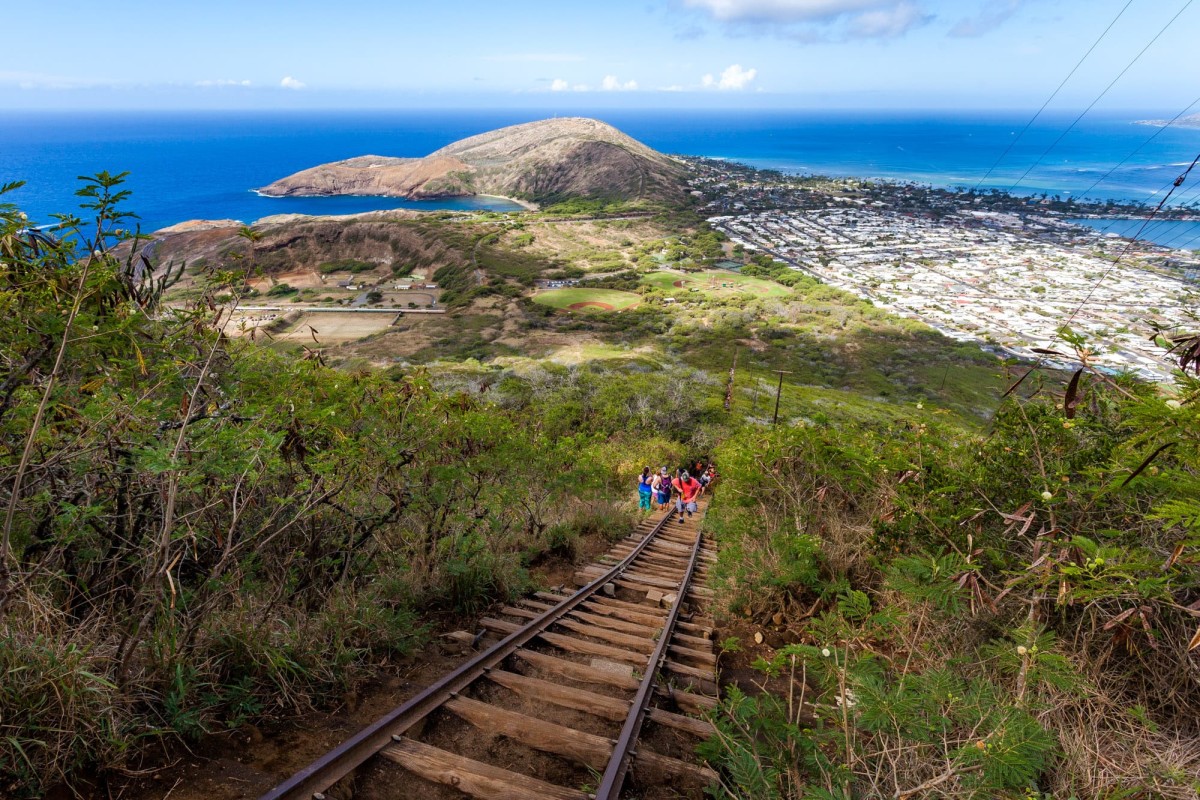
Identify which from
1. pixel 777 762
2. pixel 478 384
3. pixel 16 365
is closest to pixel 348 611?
pixel 16 365

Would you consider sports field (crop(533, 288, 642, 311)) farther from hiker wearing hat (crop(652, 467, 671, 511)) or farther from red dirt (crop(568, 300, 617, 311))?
hiker wearing hat (crop(652, 467, 671, 511))

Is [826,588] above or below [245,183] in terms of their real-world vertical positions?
below

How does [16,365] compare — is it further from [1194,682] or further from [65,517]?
[1194,682]

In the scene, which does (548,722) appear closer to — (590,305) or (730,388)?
(730,388)

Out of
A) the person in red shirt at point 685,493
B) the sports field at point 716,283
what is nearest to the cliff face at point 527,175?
the sports field at point 716,283

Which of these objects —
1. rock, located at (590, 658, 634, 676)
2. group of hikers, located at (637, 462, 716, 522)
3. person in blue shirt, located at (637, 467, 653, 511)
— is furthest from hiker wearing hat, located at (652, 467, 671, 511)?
rock, located at (590, 658, 634, 676)

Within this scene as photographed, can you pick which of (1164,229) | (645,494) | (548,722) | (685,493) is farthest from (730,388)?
(1164,229)
